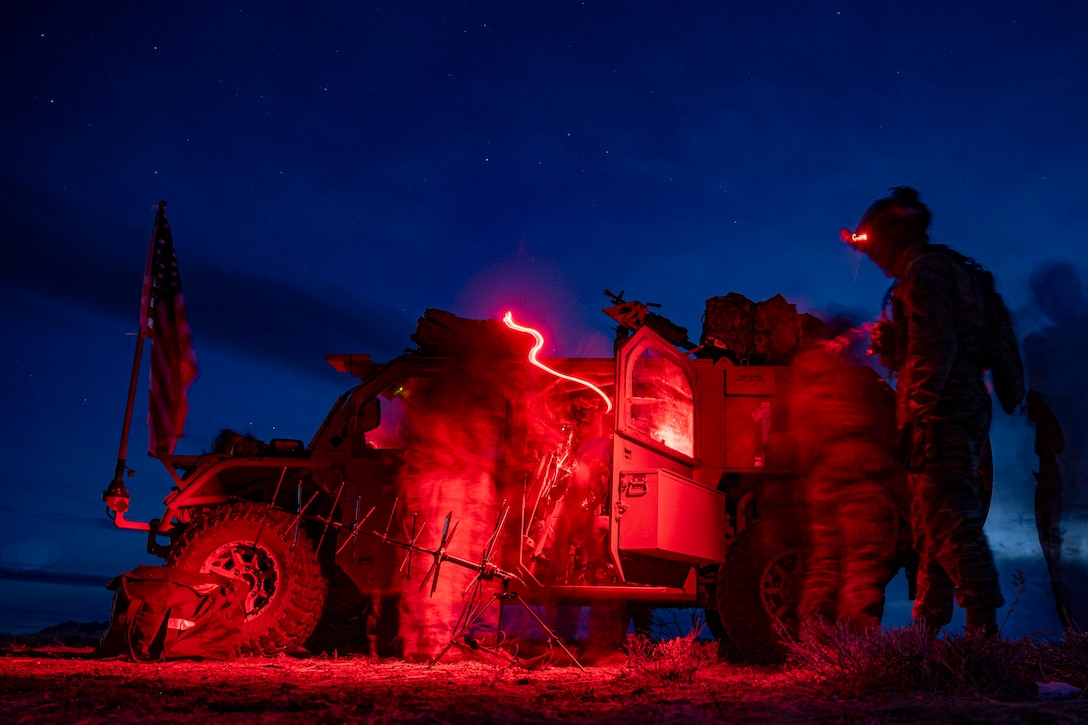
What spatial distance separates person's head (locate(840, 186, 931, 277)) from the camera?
450 centimetres

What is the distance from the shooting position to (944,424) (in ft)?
12.8

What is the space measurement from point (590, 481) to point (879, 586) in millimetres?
2715

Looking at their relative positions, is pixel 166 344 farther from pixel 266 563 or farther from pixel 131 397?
pixel 266 563

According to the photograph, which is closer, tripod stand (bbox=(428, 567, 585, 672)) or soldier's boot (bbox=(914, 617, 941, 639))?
soldier's boot (bbox=(914, 617, 941, 639))

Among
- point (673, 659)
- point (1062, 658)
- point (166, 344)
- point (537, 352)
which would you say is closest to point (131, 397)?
point (166, 344)

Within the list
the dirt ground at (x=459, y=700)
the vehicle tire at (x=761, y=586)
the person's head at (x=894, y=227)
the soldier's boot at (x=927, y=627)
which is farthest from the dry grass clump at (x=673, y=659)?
the person's head at (x=894, y=227)

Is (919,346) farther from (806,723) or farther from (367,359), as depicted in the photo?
(367,359)

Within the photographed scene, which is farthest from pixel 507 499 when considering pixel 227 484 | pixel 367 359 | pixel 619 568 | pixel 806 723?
pixel 806 723

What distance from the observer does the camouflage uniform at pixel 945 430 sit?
3.66 metres

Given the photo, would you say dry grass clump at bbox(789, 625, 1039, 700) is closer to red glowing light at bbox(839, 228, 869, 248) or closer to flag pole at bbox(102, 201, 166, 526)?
red glowing light at bbox(839, 228, 869, 248)

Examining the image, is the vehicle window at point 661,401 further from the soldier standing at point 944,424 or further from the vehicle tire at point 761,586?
the soldier standing at point 944,424

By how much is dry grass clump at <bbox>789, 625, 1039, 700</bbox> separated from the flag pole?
6313mm

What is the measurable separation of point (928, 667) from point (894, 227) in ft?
7.81

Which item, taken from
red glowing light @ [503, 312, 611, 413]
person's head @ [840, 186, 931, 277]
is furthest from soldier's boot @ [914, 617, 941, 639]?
red glowing light @ [503, 312, 611, 413]
